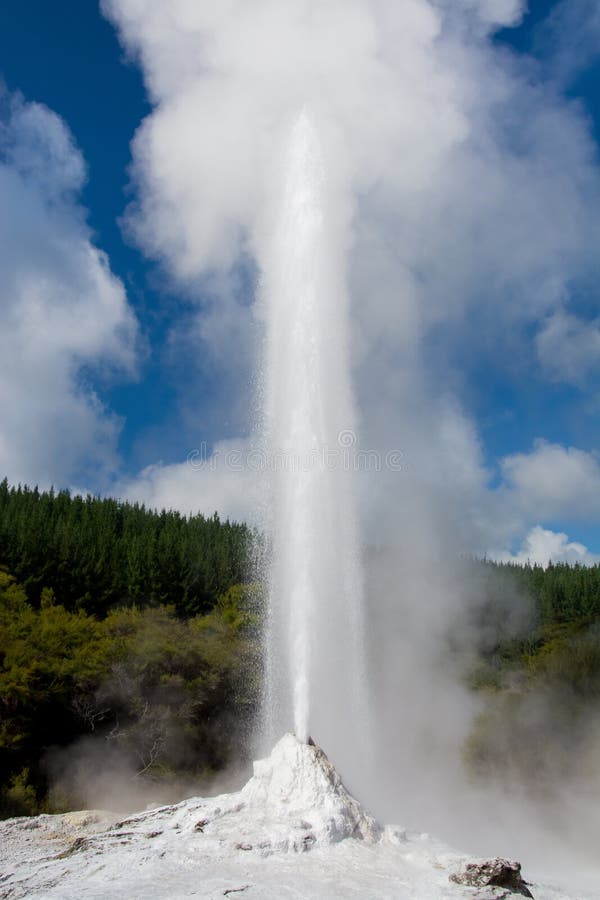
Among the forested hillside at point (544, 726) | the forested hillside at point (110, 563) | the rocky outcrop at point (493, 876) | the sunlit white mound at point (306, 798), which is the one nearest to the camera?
→ the rocky outcrop at point (493, 876)

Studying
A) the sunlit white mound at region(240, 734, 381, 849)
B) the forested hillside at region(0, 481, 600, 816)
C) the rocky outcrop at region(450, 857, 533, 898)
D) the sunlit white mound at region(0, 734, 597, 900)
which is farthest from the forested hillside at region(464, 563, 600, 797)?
the sunlit white mound at region(240, 734, 381, 849)

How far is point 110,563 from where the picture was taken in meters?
32.3

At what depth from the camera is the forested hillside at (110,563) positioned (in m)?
29.9

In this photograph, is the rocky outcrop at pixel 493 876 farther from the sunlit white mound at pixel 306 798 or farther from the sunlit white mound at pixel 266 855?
the sunlit white mound at pixel 306 798

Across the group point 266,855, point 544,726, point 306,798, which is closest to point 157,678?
point 544,726

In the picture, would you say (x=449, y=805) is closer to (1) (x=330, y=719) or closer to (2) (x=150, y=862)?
(1) (x=330, y=719)

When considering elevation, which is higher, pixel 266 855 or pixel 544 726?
pixel 544 726

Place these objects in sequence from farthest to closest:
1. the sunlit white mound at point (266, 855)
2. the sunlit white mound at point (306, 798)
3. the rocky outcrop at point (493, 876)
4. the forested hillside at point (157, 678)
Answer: the forested hillside at point (157, 678)
the sunlit white mound at point (306, 798)
the rocky outcrop at point (493, 876)
the sunlit white mound at point (266, 855)

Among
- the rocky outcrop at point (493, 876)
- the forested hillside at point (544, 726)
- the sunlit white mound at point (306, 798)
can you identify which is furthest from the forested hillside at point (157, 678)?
the rocky outcrop at point (493, 876)

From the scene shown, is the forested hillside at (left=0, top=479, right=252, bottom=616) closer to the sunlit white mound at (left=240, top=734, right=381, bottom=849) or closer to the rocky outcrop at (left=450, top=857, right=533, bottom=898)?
the sunlit white mound at (left=240, top=734, right=381, bottom=849)

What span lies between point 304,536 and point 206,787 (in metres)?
9.95

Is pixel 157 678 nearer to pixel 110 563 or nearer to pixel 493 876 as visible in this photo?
pixel 110 563

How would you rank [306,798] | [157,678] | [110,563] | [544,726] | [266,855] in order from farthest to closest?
[110,563], [157,678], [544,726], [306,798], [266,855]

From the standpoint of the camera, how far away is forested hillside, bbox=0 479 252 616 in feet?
98.2
